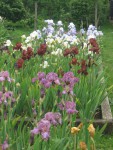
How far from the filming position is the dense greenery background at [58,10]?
43.2ft

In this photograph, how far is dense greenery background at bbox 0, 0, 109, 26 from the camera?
43.2ft

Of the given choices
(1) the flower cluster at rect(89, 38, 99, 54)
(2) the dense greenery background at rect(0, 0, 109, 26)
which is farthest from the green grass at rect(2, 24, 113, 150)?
(2) the dense greenery background at rect(0, 0, 109, 26)

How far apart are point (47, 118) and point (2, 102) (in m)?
0.59

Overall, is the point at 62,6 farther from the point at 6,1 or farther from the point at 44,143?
the point at 44,143

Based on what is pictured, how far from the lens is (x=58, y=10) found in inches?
598

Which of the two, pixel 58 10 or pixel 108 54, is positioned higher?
pixel 58 10

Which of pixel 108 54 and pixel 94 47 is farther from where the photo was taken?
pixel 108 54

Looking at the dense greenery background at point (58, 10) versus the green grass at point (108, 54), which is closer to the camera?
the green grass at point (108, 54)

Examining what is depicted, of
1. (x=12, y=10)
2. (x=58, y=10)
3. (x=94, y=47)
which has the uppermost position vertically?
(x=94, y=47)

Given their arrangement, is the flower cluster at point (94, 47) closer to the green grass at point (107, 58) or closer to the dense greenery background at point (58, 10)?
the green grass at point (107, 58)

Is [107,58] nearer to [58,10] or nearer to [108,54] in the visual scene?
[108,54]

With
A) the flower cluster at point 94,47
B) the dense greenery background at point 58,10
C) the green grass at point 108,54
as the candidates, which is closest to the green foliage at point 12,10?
the dense greenery background at point 58,10

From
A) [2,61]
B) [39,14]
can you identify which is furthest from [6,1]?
[2,61]

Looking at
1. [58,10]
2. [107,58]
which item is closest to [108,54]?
[107,58]
